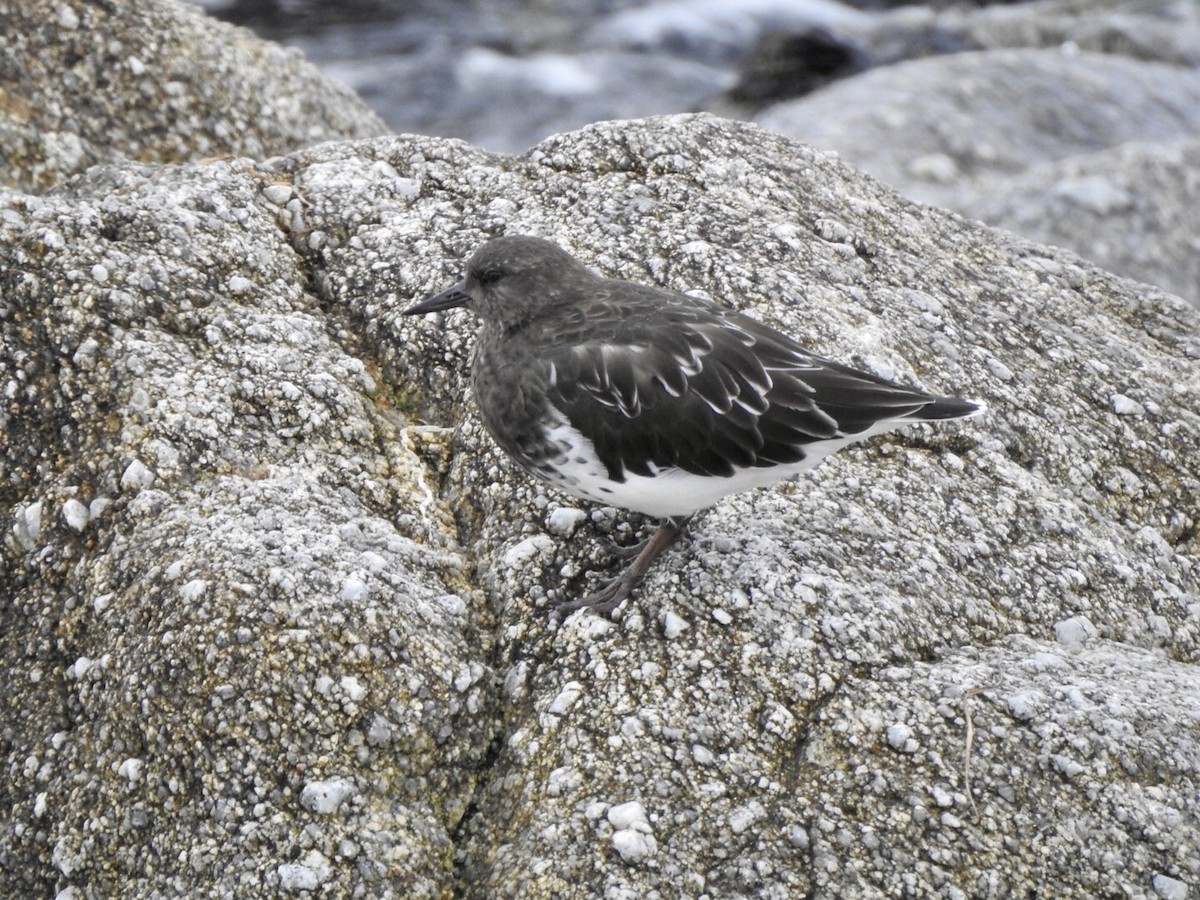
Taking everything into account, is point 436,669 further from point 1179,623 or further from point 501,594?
point 1179,623

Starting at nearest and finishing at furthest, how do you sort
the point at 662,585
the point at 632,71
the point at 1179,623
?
Result: the point at 662,585, the point at 1179,623, the point at 632,71

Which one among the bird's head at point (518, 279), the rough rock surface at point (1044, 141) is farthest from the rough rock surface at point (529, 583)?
the rough rock surface at point (1044, 141)

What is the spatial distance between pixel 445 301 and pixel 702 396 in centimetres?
106

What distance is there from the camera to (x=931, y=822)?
328 cm

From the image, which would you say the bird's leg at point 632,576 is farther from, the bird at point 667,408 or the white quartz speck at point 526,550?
the white quartz speck at point 526,550

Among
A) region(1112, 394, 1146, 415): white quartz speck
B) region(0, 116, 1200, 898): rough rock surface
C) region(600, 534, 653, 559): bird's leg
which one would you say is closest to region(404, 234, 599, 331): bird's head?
region(0, 116, 1200, 898): rough rock surface

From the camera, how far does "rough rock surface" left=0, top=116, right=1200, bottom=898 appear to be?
3324mm

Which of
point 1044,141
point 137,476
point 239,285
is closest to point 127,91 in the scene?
point 239,285

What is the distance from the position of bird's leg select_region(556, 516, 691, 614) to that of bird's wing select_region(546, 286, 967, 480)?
282 mm

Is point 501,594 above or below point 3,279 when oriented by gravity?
below

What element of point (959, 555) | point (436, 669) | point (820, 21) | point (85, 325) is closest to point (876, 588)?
point (959, 555)

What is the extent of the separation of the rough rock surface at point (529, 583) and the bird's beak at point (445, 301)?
37 centimetres

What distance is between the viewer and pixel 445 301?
172 inches

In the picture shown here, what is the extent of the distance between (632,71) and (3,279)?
38.1 feet
